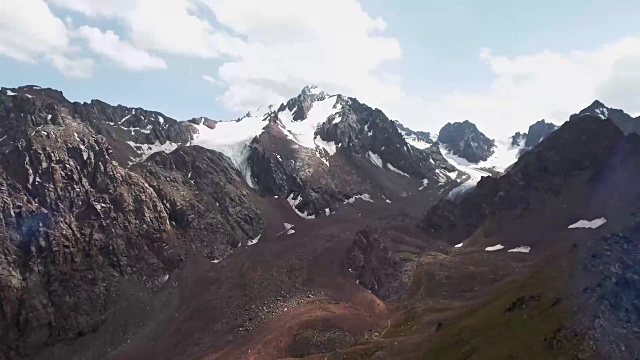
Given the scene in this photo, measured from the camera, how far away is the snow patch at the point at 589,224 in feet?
503

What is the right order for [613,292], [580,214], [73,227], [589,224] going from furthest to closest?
→ [580,214]
[589,224]
[73,227]
[613,292]

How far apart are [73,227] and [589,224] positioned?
154386mm

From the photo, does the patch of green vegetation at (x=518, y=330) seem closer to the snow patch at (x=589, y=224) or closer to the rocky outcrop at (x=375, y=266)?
the rocky outcrop at (x=375, y=266)

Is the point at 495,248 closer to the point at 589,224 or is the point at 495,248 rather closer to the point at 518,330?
the point at 589,224

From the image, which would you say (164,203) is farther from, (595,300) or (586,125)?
(586,125)

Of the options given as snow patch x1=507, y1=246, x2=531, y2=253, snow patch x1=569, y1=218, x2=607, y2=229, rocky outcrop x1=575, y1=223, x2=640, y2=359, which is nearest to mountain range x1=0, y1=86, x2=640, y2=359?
rocky outcrop x1=575, y1=223, x2=640, y2=359

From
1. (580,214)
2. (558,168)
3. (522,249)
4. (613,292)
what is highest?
(558,168)

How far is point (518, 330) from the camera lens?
247 ft

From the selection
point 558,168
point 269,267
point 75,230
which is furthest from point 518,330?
point 558,168

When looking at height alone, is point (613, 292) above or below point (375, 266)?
below

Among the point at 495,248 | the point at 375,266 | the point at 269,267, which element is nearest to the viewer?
the point at 375,266

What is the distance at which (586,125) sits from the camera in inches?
7800

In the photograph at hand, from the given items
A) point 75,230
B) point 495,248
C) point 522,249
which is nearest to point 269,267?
point 75,230

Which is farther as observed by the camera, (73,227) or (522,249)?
(522,249)
